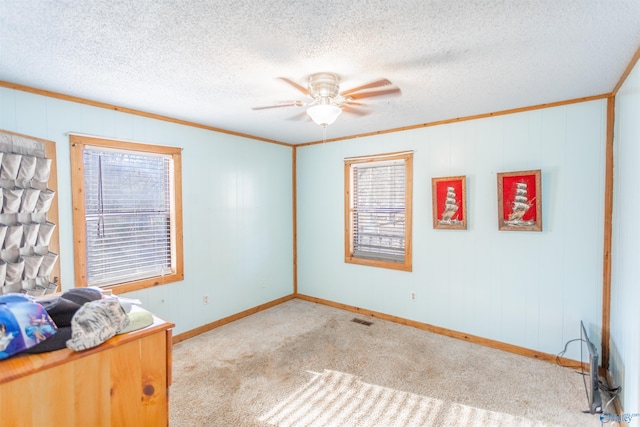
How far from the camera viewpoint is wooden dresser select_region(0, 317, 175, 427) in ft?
3.90

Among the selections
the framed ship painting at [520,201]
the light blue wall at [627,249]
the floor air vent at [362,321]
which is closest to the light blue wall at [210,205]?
the floor air vent at [362,321]

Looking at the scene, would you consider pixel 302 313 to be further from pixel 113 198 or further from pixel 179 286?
pixel 113 198

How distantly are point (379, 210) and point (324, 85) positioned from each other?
227 centimetres

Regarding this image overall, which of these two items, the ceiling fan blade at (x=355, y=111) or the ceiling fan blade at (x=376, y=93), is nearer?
the ceiling fan blade at (x=376, y=93)

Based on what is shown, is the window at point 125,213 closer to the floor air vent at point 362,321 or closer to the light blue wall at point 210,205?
the light blue wall at point 210,205

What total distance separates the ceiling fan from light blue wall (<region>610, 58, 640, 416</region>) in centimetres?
158

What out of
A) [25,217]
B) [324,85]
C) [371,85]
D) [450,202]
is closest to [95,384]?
[25,217]

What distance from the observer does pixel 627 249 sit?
7.13ft

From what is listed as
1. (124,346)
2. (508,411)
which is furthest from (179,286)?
(508,411)

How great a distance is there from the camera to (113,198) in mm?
3141

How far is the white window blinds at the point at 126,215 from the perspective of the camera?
3.02 m

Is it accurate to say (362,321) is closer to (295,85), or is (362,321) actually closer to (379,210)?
(379,210)

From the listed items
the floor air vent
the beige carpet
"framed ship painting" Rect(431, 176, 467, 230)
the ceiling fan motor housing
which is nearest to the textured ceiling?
the ceiling fan motor housing

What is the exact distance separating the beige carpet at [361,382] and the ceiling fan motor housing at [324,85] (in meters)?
2.33
